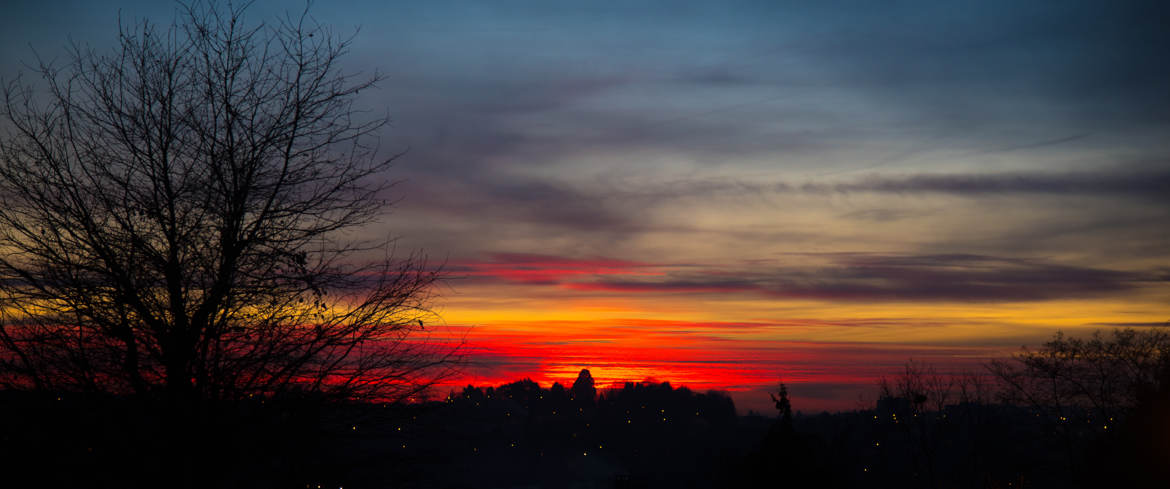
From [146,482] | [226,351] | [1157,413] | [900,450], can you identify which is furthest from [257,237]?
[900,450]

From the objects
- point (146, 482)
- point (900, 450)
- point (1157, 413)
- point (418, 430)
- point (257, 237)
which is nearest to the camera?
point (146, 482)

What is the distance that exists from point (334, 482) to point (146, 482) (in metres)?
1.76

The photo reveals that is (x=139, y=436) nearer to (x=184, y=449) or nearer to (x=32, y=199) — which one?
(x=184, y=449)

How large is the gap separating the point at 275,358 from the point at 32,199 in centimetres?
296

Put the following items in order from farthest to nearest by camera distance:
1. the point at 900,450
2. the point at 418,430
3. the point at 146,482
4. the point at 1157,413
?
the point at 900,450 < the point at 1157,413 < the point at 418,430 < the point at 146,482

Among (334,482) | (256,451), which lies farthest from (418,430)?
(256,451)

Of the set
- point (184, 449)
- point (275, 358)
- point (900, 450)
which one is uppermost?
point (275, 358)

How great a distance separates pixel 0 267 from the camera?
7.56 meters

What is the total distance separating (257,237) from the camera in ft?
26.5

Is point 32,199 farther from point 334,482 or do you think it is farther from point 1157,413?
point 1157,413

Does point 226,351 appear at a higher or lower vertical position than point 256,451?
higher

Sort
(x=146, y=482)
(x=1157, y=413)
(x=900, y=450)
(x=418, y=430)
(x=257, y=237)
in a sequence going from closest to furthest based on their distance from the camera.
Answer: (x=146, y=482), (x=257, y=237), (x=418, y=430), (x=1157, y=413), (x=900, y=450)

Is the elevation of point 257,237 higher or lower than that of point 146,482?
higher

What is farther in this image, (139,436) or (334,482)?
(334,482)
